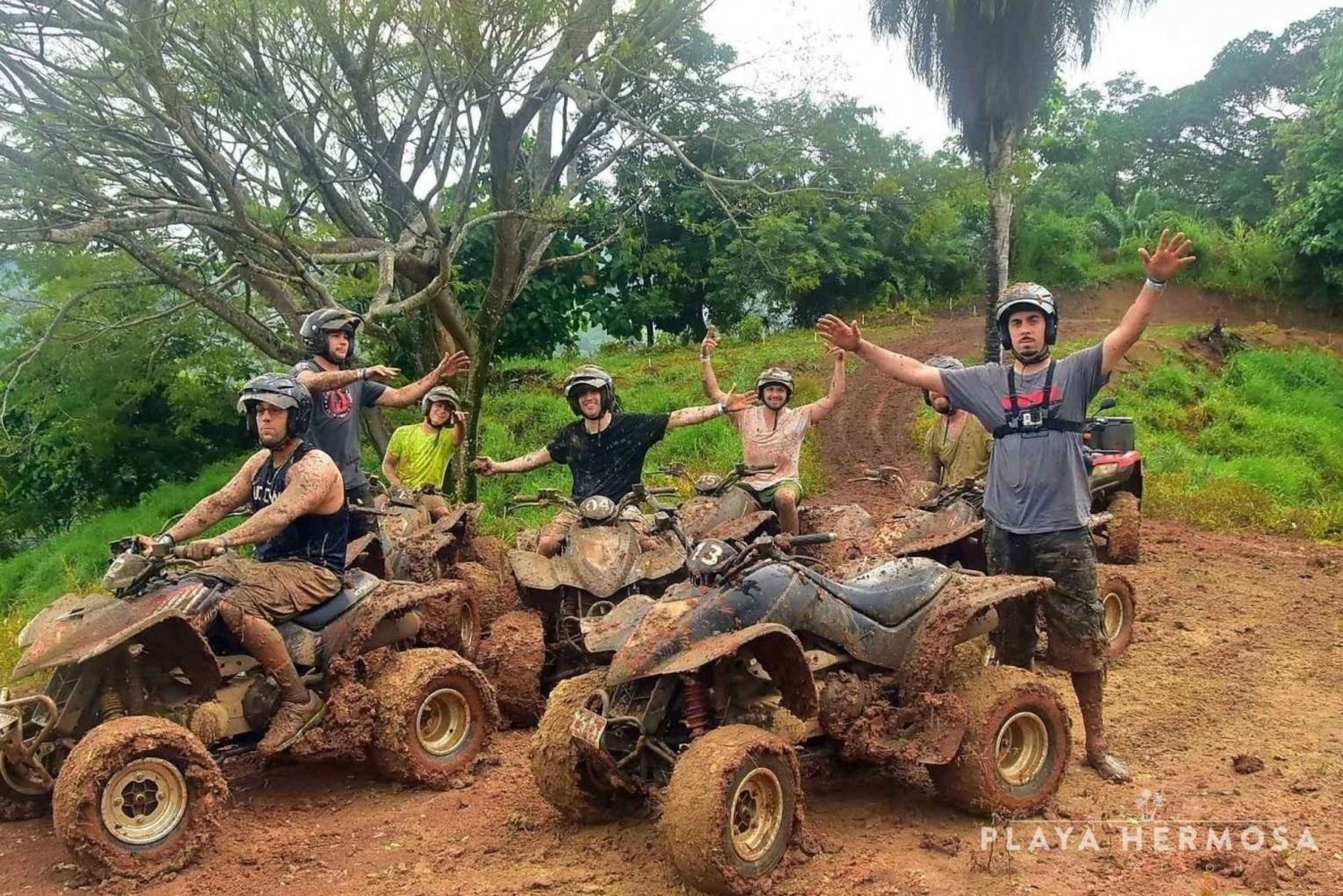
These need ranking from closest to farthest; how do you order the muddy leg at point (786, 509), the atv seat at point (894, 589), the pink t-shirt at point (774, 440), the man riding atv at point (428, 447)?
the atv seat at point (894, 589) < the muddy leg at point (786, 509) < the pink t-shirt at point (774, 440) < the man riding atv at point (428, 447)

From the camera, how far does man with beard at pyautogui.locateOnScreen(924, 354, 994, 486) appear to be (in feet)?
25.5

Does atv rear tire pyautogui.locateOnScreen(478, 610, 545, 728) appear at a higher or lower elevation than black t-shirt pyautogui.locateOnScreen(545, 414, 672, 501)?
lower

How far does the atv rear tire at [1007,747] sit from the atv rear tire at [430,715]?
2.48 m

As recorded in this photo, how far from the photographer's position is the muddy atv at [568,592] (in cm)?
623

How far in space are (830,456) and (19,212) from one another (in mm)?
11333

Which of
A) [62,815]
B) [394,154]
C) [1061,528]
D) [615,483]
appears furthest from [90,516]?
[1061,528]

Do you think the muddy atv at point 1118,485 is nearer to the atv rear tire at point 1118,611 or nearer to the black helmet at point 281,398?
the atv rear tire at point 1118,611

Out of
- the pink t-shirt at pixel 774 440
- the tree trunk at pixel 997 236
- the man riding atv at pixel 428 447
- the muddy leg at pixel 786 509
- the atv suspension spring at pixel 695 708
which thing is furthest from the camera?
the tree trunk at pixel 997 236

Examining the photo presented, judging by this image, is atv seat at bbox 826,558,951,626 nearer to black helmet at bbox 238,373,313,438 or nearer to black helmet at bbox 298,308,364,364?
black helmet at bbox 238,373,313,438

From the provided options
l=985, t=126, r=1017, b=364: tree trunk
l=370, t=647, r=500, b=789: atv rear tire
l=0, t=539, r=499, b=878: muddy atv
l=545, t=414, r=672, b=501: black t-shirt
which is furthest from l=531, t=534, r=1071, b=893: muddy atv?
l=985, t=126, r=1017, b=364: tree trunk

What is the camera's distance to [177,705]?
4.97 meters

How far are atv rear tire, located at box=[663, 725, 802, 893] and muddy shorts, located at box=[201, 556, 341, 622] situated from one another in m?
2.28

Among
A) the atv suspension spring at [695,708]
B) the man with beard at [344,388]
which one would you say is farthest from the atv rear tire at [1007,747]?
the man with beard at [344,388]

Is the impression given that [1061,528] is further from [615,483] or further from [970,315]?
[970,315]
